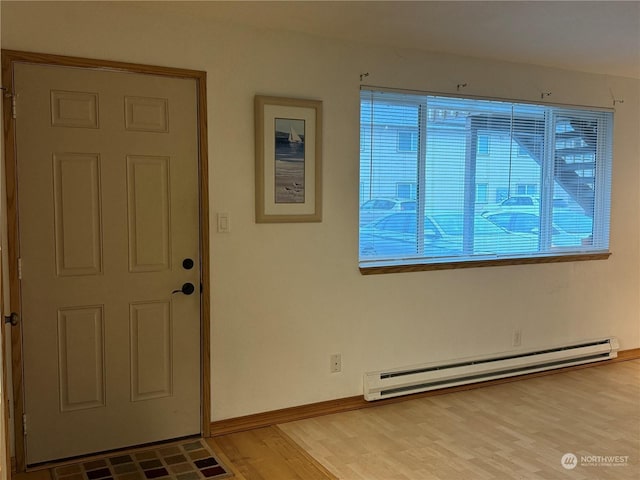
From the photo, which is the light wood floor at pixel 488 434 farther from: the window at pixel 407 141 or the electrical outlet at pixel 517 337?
the window at pixel 407 141

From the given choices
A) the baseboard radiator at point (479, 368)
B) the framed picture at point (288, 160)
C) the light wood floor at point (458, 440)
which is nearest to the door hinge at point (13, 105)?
the framed picture at point (288, 160)

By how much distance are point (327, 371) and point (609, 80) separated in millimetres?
3182

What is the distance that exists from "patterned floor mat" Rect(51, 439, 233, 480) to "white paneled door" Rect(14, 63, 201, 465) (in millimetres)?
105

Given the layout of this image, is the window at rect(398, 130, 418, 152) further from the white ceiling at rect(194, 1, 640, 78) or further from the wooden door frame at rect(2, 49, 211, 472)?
the wooden door frame at rect(2, 49, 211, 472)

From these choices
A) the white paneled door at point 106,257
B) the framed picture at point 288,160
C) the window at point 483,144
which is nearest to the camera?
the white paneled door at point 106,257

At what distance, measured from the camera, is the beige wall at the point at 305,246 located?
10.1 feet

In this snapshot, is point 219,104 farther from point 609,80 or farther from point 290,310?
point 609,80

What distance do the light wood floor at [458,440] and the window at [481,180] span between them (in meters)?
0.94

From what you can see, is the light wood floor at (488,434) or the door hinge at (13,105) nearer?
the door hinge at (13,105)

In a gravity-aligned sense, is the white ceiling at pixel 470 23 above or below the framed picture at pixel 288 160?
above

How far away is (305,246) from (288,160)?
1.71 feet

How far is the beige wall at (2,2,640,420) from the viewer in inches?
121

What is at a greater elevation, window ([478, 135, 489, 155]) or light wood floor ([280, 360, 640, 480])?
window ([478, 135, 489, 155])

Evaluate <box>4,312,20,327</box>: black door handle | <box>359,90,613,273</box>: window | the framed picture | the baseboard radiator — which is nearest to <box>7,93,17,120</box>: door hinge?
<box>4,312,20,327</box>: black door handle
